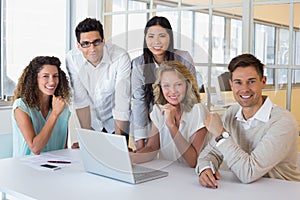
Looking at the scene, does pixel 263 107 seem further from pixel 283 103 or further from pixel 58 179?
pixel 58 179

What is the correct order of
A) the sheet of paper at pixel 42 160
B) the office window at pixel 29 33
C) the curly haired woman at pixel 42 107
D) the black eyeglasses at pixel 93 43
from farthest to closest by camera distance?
the office window at pixel 29 33
the curly haired woman at pixel 42 107
the sheet of paper at pixel 42 160
the black eyeglasses at pixel 93 43

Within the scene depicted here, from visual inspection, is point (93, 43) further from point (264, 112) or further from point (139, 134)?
point (264, 112)

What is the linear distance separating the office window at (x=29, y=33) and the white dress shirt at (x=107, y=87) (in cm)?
187

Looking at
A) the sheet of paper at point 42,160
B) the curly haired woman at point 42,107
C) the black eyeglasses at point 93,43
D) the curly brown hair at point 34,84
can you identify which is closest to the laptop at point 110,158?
the sheet of paper at point 42,160

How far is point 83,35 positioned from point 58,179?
0.57 metres

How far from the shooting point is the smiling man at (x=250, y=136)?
153 centimetres

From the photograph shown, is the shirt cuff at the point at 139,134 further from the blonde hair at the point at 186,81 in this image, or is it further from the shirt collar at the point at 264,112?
the shirt collar at the point at 264,112

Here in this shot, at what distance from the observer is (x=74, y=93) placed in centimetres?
171

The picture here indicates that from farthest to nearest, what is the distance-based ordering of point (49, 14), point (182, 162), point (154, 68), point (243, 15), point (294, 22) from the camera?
point (49, 14) < point (243, 15) < point (294, 22) < point (182, 162) < point (154, 68)

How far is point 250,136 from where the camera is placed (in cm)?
170

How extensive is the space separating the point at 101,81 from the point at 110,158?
303mm

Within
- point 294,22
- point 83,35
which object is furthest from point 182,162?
point 294,22

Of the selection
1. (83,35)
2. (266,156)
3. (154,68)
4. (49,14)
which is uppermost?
(49,14)

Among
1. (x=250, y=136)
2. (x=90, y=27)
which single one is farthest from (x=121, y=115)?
(x=250, y=136)
